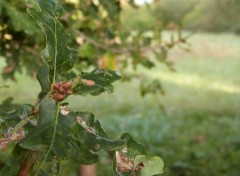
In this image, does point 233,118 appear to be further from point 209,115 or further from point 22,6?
point 22,6

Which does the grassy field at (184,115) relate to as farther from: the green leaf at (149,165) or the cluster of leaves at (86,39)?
the green leaf at (149,165)

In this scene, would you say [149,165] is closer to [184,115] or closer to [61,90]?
[61,90]

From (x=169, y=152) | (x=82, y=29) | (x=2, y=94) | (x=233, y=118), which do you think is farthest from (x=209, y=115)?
(x=82, y=29)

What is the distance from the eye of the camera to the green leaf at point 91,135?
83 cm

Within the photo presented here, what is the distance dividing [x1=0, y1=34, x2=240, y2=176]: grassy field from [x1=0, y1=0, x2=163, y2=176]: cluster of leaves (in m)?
2.12

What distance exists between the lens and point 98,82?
942mm

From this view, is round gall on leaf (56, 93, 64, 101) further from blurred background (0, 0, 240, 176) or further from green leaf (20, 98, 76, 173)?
blurred background (0, 0, 240, 176)

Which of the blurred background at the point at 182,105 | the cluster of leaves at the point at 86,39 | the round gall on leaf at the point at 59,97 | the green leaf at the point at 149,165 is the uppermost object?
the blurred background at the point at 182,105

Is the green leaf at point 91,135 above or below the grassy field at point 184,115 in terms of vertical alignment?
below

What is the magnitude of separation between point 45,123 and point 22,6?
1244mm

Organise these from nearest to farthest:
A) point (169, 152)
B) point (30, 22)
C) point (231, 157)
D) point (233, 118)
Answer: point (30, 22) → point (231, 157) → point (169, 152) → point (233, 118)

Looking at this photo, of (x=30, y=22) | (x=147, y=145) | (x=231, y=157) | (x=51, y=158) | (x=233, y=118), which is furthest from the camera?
(x=233, y=118)

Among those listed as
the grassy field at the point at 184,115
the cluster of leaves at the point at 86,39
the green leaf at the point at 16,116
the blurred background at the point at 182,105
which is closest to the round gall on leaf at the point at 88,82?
the green leaf at the point at 16,116

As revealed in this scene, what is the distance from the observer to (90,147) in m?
0.86
